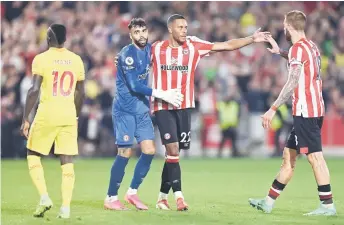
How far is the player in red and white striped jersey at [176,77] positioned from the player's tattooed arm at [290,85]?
72 centimetres

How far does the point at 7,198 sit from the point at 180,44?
331 cm

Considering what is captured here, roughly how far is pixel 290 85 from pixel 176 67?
145 centimetres

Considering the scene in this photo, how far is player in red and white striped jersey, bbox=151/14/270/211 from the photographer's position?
11492 millimetres

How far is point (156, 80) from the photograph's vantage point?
11.6 metres

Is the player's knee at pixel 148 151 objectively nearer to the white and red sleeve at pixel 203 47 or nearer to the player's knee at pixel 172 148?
the player's knee at pixel 172 148

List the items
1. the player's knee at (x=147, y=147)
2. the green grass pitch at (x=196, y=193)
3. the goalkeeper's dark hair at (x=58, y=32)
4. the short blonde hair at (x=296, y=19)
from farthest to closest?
the player's knee at (x=147, y=147) → the short blonde hair at (x=296, y=19) → the goalkeeper's dark hair at (x=58, y=32) → the green grass pitch at (x=196, y=193)

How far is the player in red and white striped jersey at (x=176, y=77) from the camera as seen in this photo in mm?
11492

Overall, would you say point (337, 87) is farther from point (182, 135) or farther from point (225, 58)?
point (182, 135)

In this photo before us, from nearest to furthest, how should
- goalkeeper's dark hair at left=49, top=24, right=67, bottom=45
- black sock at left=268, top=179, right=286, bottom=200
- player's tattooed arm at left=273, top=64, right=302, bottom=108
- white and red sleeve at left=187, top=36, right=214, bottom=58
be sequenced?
1. goalkeeper's dark hair at left=49, top=24, right=67, bottom=45
2. player's tattooed arm at left=273, top=64, right=302, bottom=108
3. black sock at left=268, top=179, right=286, bottom=200
4. white and red sleeve at left=187, top=36, right=214, bottom=58

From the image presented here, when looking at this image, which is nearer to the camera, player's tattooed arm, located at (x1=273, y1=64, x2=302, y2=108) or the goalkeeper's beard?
player's tattooed arm, located at (x1=273, y1=64, x2=302, y2=108)

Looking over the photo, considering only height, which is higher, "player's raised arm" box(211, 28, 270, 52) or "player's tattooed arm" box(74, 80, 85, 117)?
"player's raised arm" box(211, 28, 270, 52)

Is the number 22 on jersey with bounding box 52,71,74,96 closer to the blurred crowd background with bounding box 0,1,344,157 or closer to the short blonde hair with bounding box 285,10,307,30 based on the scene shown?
the short blonde hair with bounding box 285,10,307,30

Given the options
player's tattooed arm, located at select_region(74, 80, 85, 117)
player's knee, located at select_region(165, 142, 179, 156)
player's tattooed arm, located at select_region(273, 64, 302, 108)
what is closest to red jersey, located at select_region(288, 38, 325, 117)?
player's tattooed arm, located at select_region(273, 64, 302, 108)

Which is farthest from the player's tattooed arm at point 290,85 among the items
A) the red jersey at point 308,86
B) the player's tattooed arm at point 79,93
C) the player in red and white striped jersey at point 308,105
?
the player's tattooed arm at point 79,93
